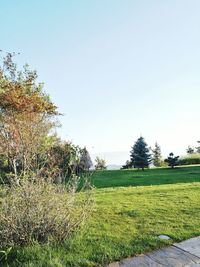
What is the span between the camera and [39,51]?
938 centimetres

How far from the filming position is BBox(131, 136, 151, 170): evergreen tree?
2170cm

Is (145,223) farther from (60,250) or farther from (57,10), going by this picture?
(57,10)

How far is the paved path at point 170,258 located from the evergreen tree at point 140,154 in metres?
17.9

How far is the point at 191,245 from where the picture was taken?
354cm

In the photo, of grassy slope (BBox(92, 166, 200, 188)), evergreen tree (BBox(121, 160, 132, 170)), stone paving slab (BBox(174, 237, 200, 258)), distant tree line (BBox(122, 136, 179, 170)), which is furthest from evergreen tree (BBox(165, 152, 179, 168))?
stone paving slab (BBox(174, 237, 200, 258))

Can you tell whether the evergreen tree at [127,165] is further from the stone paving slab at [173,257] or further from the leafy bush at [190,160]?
the stone paving slab at [173,257]

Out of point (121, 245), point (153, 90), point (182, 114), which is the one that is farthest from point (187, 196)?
point (182, 114)

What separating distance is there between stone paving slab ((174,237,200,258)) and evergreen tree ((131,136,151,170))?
57.9 feet

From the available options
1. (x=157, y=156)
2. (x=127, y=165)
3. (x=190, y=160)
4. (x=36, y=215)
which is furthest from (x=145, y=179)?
(x=157, y=156)

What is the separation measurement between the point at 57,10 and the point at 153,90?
6.38m

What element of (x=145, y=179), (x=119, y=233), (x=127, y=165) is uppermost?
(x=127, y=165)

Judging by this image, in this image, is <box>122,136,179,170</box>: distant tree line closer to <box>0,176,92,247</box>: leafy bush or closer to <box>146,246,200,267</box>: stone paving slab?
<box>0,176,92,247</box>: leafy bush

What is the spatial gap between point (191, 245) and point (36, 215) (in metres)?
1.84

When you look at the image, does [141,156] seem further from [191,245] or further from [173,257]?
[173,257]
